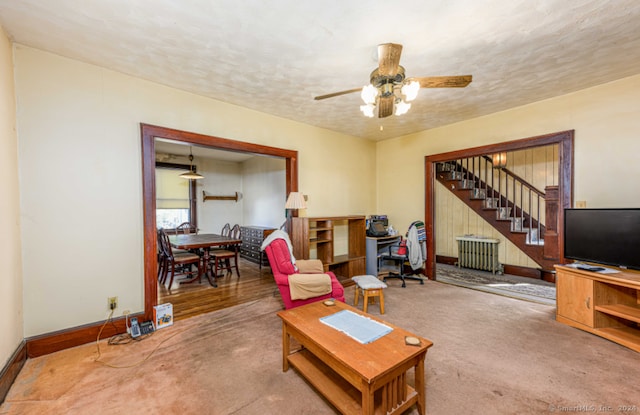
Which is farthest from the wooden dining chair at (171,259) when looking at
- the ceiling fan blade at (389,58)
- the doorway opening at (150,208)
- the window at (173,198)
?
the ceiling fan blade at (389,58)

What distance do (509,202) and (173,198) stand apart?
8.00 m

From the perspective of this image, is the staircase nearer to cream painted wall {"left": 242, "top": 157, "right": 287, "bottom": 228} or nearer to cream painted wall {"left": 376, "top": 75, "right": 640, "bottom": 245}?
cream painted wall {"left": 376, "top": 75, "right": 640, "bottom": 245}

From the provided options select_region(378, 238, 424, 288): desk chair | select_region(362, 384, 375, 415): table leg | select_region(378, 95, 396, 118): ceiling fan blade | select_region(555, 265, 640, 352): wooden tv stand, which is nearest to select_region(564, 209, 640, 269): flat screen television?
select_region(555, 265, 640, 352): wooden tv stand

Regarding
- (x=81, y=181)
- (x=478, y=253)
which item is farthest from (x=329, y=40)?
(x=478, y=253)

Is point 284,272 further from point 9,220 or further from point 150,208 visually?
point 9,220

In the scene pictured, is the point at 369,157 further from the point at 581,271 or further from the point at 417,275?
the point at 581,271

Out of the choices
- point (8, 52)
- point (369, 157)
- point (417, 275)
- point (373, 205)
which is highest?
point (8, 52)

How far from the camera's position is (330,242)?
4523 millimetres

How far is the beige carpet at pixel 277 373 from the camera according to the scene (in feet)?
5.76

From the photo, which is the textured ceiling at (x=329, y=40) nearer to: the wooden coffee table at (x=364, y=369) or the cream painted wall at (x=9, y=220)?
the cream painted wall at (x=9, y=220)

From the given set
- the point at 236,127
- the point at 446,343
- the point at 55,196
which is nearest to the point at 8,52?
the point at 55,196

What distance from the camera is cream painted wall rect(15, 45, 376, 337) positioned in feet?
7.82

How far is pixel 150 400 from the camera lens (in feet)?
5.93

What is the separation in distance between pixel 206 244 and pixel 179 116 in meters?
2.18
